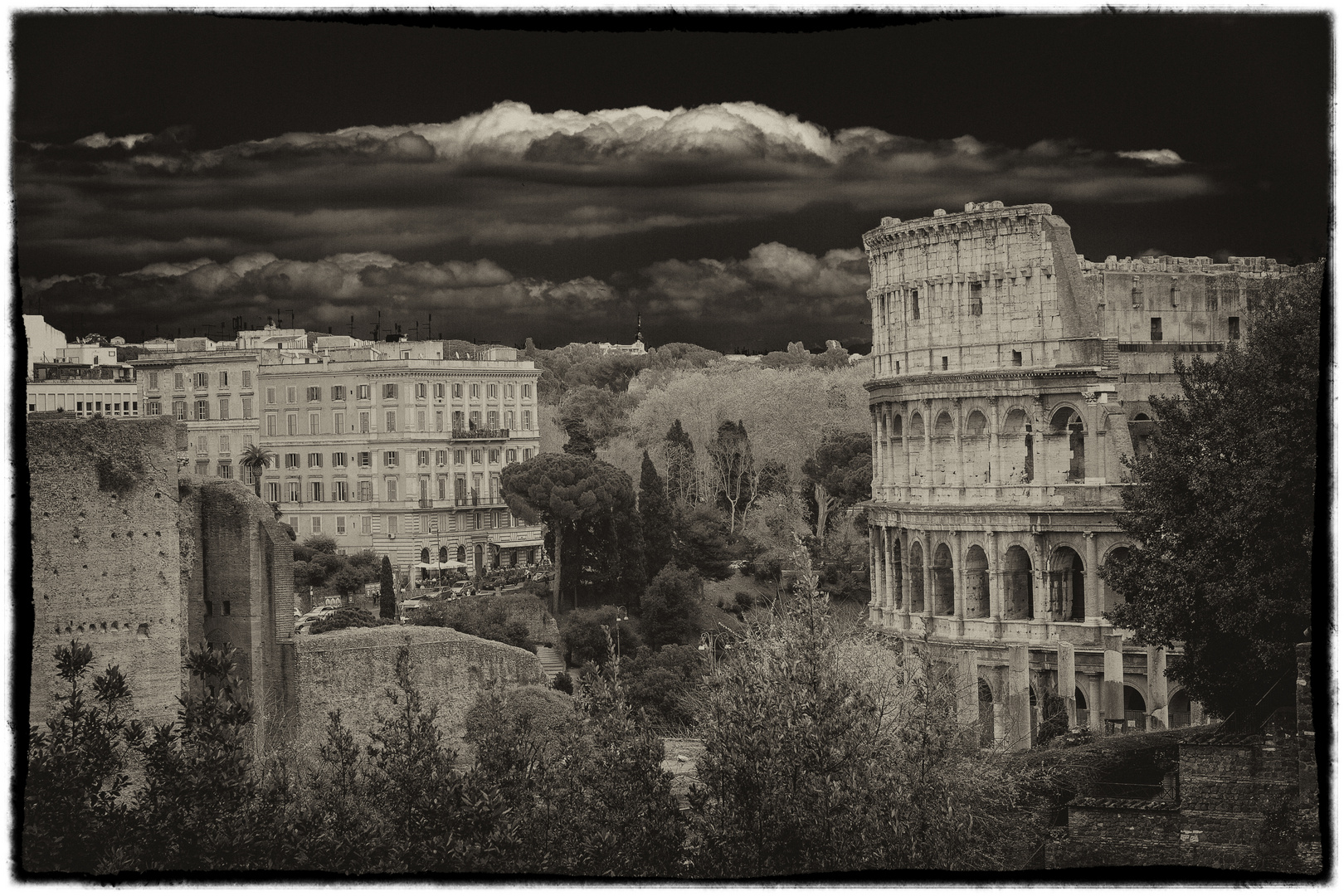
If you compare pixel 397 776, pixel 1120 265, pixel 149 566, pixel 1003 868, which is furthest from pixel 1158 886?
pixel 1120 265

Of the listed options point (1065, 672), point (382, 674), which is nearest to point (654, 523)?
point (1065, 672)

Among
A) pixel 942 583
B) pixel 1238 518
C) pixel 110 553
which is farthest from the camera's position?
pixel 942 583

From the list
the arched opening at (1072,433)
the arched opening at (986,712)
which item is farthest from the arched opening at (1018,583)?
the arched opening at (1072,433)

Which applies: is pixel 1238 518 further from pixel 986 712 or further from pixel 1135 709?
pixel 1135 709

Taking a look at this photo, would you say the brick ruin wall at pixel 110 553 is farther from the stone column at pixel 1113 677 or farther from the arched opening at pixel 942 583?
the arched opening at pixel 942 583

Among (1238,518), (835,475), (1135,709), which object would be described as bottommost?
(1135,709)

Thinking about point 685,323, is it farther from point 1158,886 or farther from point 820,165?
point 1158,886
